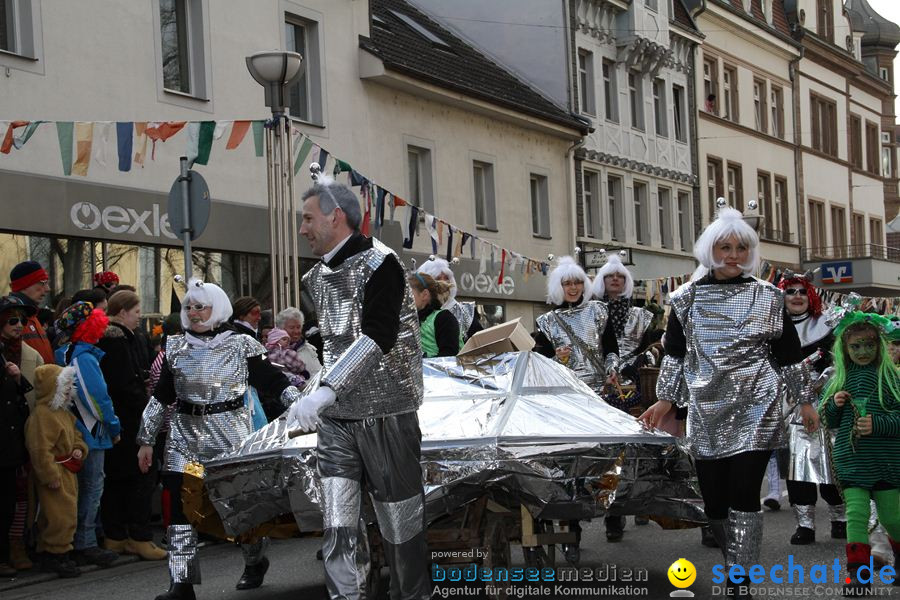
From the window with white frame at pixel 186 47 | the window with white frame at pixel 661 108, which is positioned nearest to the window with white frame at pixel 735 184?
the window with white frame at pixel 661 108

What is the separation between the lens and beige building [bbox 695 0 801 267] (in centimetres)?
4041

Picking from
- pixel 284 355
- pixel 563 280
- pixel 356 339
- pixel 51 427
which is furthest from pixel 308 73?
pixel 356 339

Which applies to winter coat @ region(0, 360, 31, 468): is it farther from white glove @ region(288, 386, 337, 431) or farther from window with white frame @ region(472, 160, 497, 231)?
window with white frame @ region(472, 160, 497, 231)

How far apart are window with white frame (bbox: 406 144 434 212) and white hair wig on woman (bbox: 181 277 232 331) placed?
17456 mm

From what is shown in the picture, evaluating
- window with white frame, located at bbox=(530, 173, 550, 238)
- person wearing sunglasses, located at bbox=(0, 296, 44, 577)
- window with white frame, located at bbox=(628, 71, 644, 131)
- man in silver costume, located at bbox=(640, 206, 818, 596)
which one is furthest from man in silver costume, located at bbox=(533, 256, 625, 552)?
window with white frame, located at bbox=(628, 71, 644, 131)

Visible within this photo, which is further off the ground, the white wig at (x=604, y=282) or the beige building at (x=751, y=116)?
the beige building at (x=751, y=116)

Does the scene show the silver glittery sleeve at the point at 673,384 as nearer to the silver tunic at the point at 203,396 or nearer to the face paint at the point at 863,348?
the face paint at the point at 863,348

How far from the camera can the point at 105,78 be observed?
56.4ft

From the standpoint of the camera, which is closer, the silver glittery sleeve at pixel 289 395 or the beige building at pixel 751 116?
the silver glittery sleeve at pixel 289 395

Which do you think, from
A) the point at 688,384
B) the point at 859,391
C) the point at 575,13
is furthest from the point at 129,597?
the point at 575,13

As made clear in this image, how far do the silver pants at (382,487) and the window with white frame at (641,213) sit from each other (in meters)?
30.6

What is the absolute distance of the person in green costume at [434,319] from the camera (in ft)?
34.3

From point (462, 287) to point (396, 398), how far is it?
19.9 m

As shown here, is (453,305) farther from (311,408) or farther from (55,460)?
(311,408)
